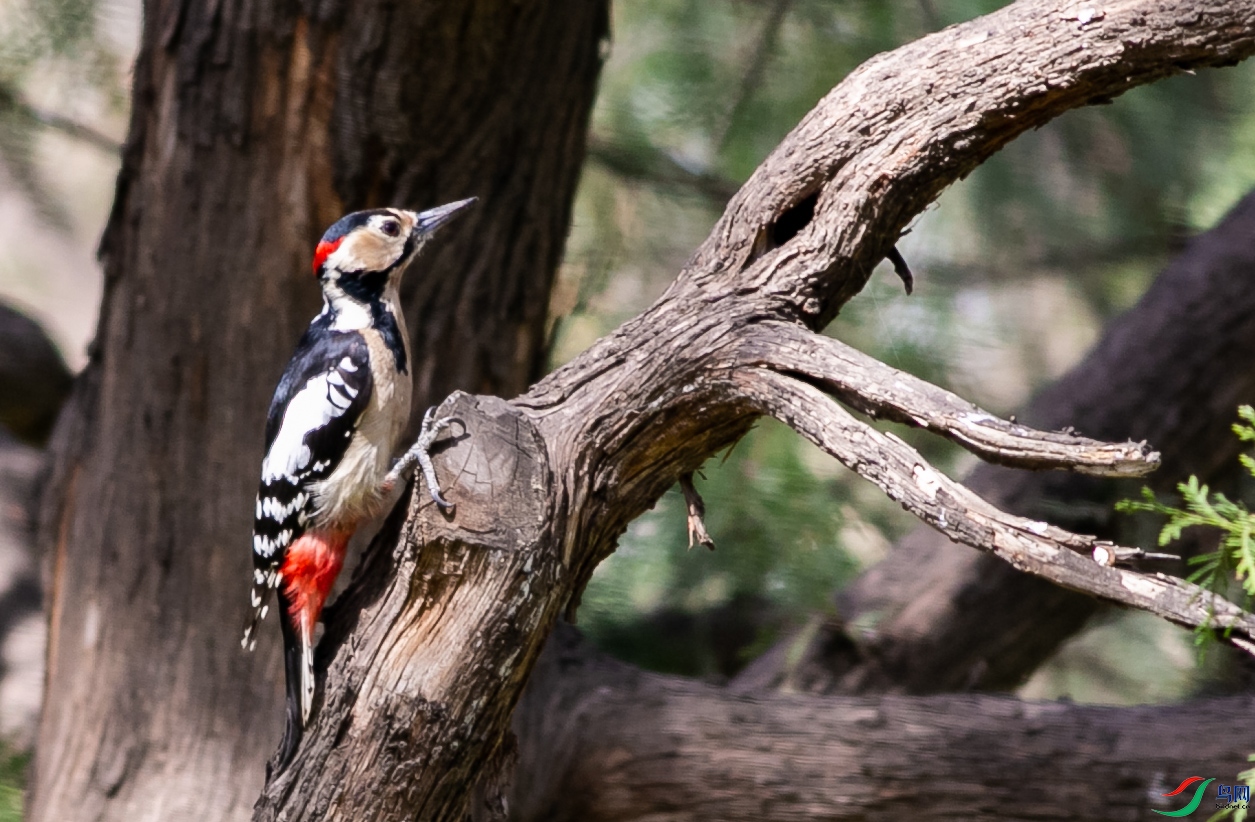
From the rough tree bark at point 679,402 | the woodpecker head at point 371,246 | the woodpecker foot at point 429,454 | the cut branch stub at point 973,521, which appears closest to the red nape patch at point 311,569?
the rough tree bark at point 679,402

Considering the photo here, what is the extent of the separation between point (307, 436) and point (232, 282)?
0.55m

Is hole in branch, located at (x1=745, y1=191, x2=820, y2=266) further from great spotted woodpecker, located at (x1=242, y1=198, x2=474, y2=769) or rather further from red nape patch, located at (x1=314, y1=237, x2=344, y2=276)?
red nape patch, located at (x1=314, y1=237, x2=344, y2=276)

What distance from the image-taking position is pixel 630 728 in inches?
95.7

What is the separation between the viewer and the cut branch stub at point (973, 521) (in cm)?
111

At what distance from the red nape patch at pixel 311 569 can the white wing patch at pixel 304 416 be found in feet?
0.39

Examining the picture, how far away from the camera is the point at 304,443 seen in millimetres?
2004

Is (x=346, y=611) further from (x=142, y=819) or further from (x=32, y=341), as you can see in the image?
(x=32, y=341)

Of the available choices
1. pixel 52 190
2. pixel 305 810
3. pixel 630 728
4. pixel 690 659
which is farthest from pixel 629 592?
pixel 52 190

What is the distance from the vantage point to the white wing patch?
1981 millimetres

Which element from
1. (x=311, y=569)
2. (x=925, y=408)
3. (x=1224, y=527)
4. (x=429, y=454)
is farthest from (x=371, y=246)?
(x=1224, y=527)

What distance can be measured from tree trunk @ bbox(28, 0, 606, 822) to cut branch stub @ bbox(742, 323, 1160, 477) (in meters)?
1.13

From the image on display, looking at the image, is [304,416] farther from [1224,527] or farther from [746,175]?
[746,175]

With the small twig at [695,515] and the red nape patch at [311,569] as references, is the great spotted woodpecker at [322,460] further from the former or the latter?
the small twig at [695,515]

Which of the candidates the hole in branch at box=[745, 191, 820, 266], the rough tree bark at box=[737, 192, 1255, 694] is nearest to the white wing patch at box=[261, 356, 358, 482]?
the hole in branch at box=[745, 191, 820, 266]
